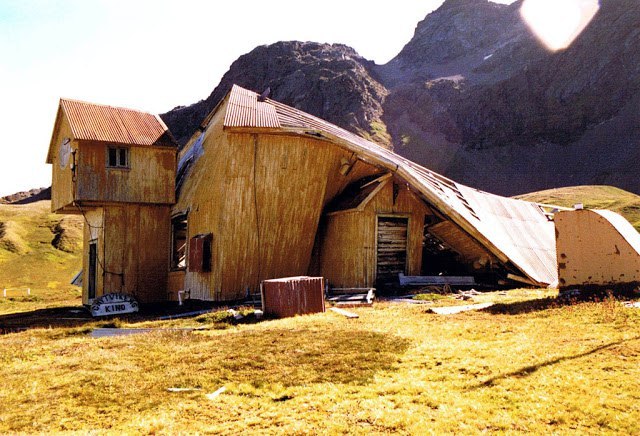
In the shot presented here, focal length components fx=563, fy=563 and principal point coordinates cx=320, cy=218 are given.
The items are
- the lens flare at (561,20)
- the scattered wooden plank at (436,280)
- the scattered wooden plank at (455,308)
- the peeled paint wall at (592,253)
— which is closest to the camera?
the peeled paint wall at (592,253)

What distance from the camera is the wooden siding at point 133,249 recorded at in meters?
23.7

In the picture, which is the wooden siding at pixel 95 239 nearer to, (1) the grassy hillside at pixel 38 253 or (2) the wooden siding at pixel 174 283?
(2) the wooden siding at pixel 174 283

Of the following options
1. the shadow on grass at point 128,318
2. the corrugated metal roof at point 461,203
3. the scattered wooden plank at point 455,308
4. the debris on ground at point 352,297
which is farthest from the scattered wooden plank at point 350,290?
the scattered wooden plank at point 455,308

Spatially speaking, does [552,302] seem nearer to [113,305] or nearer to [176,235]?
[113,305]

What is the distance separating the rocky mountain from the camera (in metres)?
126

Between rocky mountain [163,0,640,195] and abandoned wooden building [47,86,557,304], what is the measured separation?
96.7 meters

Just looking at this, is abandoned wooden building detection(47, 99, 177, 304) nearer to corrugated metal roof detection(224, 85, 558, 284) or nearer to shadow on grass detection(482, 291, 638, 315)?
corrugated metal roof detection(224, 85, 558, 284)

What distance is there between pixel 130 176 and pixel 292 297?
11.2 m

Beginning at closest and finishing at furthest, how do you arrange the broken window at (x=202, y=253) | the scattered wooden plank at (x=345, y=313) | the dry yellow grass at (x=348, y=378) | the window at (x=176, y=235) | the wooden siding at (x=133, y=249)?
the dry yellow grass at (x=348, y=378)
the scattered wooden plank at (x=345, y=313)
the broken window at (x=202, y=253)
the wooden siding at (x=133, y=249)
the window at (x=176, y=235)

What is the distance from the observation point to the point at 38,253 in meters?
66.3

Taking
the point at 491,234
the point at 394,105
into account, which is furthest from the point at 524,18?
the point at 491,234

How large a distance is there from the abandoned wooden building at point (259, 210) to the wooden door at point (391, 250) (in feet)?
0.18

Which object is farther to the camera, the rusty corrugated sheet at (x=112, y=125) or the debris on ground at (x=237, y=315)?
the rusty corrugated sheet at (x=112, y=125)

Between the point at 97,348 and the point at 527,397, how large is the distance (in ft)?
28.9
